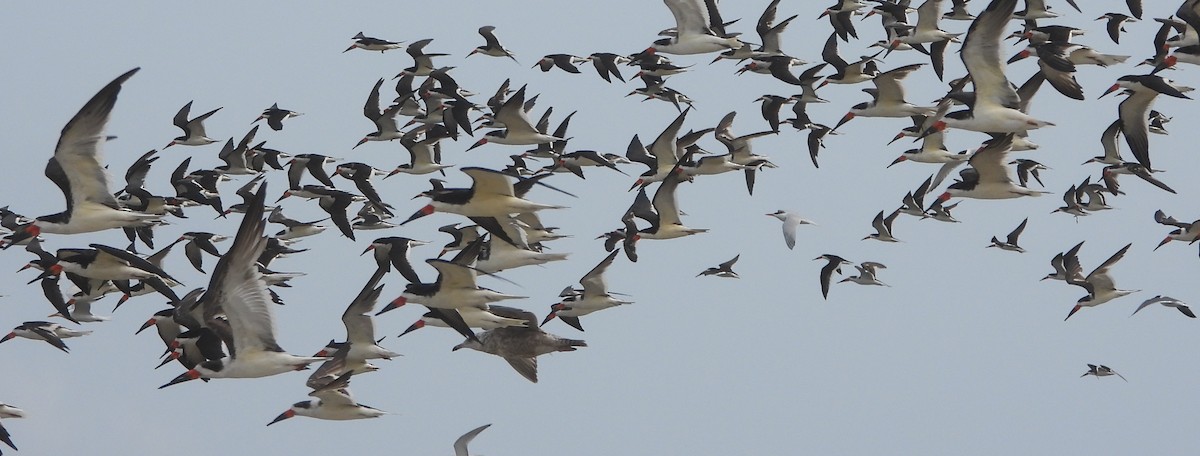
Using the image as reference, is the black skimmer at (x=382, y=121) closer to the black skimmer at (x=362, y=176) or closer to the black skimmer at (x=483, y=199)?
the black skimmer at (x=362, y=176)

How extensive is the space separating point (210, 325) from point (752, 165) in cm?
1119

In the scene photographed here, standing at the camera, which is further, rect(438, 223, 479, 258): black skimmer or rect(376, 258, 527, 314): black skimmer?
rect(438, 223, 479, 258): black skimmer

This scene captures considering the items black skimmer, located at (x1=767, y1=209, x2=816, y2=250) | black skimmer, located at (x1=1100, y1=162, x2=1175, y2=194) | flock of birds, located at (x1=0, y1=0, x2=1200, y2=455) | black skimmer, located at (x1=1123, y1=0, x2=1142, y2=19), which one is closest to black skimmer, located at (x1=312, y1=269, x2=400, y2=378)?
flock of birds, located at (x1=0, y1=0, x2=1200, y2=455)

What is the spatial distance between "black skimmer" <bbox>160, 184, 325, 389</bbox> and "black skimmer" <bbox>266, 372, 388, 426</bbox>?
167 cm

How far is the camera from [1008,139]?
22.5 m

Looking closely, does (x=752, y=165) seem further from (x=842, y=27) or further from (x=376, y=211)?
(x=376, y=211)

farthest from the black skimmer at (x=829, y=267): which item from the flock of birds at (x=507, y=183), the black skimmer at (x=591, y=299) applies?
the black skimmer at (x=591, y=299)

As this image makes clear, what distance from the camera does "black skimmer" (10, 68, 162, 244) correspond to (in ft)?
57.7

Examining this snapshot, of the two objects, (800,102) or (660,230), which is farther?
(800,102)

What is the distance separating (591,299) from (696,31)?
5.00 metres

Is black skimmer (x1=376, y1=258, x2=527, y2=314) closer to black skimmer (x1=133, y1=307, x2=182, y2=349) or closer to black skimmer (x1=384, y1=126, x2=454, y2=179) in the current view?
black skimmer (x1=133, y1=307, x2=182, y2=349)

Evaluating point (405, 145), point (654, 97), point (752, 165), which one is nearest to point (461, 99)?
point (405, 145)

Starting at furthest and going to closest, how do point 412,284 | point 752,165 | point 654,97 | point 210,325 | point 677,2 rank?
point 654,97 < point 752,165 < point 677,2 < point 412,284 < point 210,325

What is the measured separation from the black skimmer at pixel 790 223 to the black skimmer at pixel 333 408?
27.5 feet
